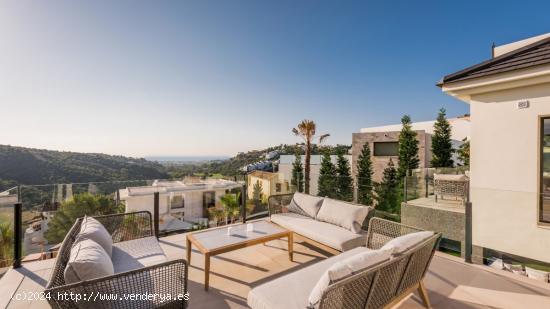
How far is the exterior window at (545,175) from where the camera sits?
3.42 m

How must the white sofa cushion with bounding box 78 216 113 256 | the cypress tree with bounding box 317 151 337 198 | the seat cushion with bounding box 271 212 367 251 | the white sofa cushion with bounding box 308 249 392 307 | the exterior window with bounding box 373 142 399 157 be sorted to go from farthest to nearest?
1. the exterior window with bounding box 373 142 399 157
2. the cypress tree with bounding box 317 151 337 198
3. the seat cushion with bounding box 271 212 367 251
4. the white sofa cushion with bounding box 78 216 113 256
5. the white sofa cushion with bounding box 308 249 392 307

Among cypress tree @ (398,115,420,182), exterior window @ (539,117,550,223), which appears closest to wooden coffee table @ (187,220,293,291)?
exterior window @ (539,117,550,223)

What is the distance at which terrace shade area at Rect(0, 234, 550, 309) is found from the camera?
96.0 inches

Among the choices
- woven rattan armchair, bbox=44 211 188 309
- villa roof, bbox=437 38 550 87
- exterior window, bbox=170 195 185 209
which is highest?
villa roof, bbox=437 38 550 87

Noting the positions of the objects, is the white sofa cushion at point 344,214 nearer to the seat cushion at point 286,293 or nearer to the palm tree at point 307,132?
the seat cushion at point 286,293

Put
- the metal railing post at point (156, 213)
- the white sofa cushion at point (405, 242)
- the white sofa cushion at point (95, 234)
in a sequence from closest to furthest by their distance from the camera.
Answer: the white sofa cushion at point (405, 242)
the white sofa cushion at point (95, 234)
the metal railing post at point (156, 213)

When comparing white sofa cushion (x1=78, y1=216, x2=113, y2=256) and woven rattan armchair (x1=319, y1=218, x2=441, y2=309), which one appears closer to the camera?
woven rattan armchair (x1=319, y1=218, x2=441, y2=309)

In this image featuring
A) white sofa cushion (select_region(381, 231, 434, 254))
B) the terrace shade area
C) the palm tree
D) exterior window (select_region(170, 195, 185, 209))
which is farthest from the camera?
the palm tree

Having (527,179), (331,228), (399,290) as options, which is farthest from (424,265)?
(527,179)

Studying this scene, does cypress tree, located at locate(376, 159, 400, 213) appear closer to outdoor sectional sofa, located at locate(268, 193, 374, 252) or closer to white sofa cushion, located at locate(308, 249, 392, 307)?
outdoor sectional sofa, located at locate(268, 193, 374, 252)

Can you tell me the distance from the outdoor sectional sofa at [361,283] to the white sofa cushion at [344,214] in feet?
3.78

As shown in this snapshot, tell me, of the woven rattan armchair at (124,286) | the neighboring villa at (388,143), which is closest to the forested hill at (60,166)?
the woven rattan armchair at (124,286)

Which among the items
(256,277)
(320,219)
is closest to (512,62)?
(320,219)

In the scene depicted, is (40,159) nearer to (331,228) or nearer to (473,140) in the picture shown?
(331,228)
